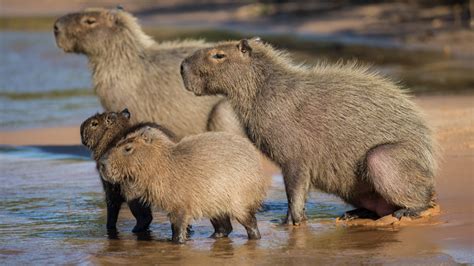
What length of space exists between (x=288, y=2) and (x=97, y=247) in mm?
24994

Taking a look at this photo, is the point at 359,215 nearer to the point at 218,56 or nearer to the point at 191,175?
the point at 191,175

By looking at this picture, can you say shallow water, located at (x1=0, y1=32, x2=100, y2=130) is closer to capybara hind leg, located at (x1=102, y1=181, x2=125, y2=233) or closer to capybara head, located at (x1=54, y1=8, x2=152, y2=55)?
capybara head, located at (x1=54, y1=8, x2=152, y2=55)

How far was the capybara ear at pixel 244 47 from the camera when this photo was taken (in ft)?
26.6

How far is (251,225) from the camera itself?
7328mm

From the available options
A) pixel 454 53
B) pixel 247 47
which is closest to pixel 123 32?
pixel 247 47

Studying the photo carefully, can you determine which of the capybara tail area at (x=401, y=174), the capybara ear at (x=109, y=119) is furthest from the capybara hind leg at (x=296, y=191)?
the capybara ear at (x=109, y=119)

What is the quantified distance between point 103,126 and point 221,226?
1.19 metres

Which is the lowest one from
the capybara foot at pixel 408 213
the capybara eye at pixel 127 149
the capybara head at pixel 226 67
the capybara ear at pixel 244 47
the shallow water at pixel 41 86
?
the shallow water at pixel 41 86

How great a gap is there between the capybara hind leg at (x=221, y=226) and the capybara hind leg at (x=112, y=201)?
827 mm

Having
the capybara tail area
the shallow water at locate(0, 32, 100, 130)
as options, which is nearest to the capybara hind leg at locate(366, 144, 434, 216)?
the capybara tail area

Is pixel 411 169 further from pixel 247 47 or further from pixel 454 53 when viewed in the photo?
pixel 454 53

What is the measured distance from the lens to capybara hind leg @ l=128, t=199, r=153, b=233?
25.5 ft

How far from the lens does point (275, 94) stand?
8047mm

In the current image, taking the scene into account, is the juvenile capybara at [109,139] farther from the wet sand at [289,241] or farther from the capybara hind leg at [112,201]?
the wet sand at [289,241]
